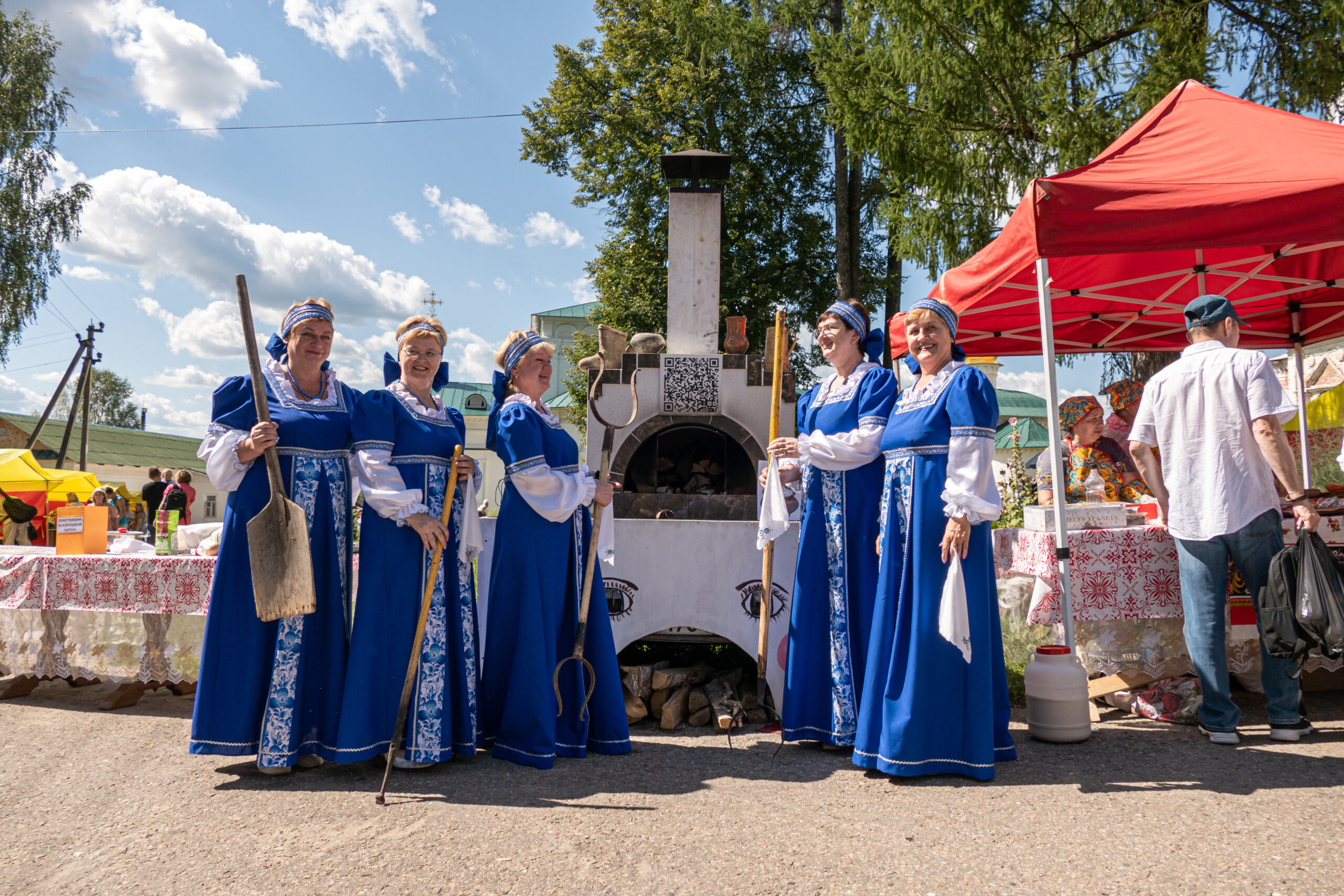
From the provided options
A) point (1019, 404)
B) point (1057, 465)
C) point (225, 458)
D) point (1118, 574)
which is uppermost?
point (1019, 404)

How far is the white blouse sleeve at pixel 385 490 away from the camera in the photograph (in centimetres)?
319

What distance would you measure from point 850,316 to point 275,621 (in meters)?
2.74

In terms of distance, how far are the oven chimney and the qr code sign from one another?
1.29 ft

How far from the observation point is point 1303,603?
3.20 m

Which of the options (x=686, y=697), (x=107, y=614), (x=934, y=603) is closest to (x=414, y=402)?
(x=686, y=697)

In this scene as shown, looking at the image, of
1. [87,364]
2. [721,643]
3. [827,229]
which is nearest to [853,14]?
[827,229]

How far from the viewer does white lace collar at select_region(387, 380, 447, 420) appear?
135 inches

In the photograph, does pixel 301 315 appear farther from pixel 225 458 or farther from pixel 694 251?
pixel 694 251

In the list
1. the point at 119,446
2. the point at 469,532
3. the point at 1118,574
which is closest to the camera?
the point at 469,532

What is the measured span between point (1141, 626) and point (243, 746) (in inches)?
159

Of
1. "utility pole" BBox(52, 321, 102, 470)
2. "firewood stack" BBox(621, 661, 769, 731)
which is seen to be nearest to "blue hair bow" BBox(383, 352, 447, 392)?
"firewood stack" BBox(621, 661, 769, 731)

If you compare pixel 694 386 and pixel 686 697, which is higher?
pixel 694 386

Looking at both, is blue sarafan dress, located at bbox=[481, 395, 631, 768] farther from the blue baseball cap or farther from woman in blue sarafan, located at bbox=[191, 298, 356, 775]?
the blue baseball cap

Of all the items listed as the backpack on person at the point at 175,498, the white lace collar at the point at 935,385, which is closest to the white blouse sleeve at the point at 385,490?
the white lace collar at the point at 935,385
